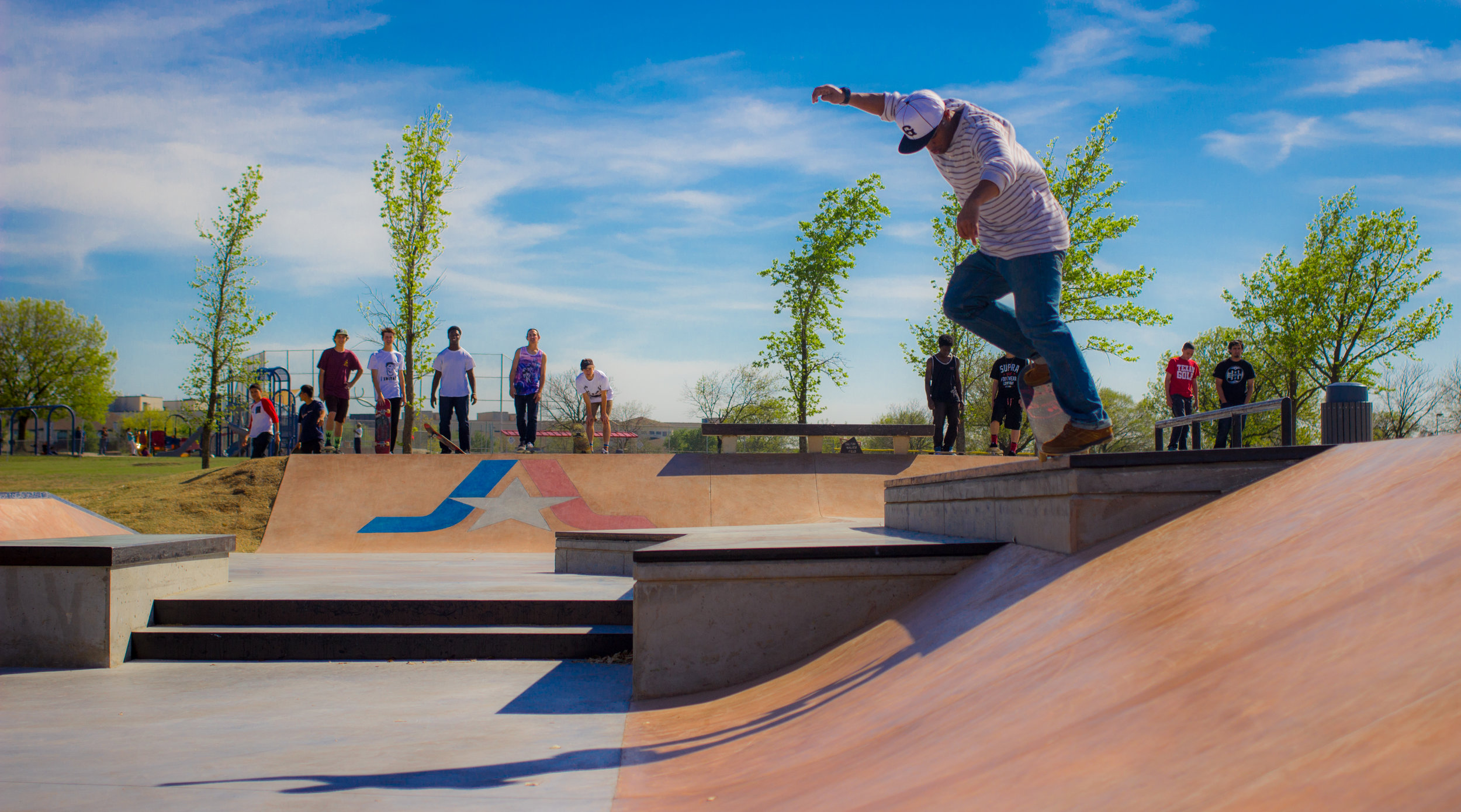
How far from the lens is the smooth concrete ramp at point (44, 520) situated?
256 inches

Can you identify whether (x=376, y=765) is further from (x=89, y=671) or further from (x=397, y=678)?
(x=89, y=671)

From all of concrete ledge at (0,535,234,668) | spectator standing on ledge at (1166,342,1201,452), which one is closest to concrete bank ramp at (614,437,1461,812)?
concrete ledge at (0,535,234,668)

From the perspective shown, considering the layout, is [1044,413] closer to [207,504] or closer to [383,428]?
[207,504]

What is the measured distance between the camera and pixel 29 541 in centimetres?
524

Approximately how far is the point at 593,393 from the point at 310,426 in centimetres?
452

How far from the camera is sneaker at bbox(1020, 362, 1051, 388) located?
3719 mm

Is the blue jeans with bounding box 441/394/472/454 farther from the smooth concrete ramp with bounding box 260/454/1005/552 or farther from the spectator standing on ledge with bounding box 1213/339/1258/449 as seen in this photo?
the spectator standing on ledge with bounding box 1213/339/1258/449

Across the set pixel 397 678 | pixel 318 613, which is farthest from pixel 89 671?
pixel 397 678

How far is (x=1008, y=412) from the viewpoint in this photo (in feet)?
40.2

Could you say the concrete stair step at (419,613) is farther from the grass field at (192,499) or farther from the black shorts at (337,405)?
the black shorts at (337,405)

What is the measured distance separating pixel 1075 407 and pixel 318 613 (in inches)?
174

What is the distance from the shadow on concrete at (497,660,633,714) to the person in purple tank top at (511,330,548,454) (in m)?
7.94

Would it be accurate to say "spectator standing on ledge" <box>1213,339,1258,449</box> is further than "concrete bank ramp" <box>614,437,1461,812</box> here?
Yes

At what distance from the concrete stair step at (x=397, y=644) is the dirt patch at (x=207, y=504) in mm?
6071
